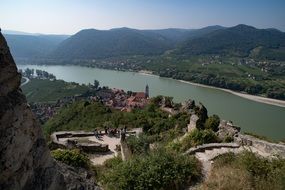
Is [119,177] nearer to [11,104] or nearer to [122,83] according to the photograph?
[11,104]

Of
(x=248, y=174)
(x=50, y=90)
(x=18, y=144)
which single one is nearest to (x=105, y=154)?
(x=248, y=174)

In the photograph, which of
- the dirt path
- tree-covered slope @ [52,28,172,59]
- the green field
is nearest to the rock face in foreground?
the dirt path

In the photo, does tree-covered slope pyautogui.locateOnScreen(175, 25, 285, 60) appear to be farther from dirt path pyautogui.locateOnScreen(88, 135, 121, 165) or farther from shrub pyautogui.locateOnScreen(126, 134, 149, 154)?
shrub pyautogui.locateOnScreen(126, 134, 149, 154)

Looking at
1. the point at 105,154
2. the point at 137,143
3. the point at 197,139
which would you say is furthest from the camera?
the point at 105,154

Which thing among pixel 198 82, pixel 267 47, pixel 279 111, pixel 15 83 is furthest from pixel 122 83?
pixel 267 47

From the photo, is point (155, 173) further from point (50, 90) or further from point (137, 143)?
point (50, 90)

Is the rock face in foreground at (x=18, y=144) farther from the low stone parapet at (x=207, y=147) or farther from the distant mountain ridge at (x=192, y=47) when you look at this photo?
the distant mountain ridge at (x=192, y=47)

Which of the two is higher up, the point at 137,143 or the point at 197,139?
the point at 197,139
